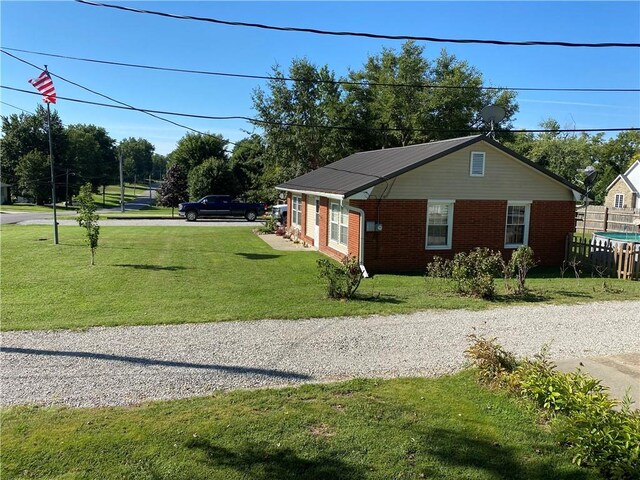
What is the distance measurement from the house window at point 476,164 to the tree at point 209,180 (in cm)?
3332

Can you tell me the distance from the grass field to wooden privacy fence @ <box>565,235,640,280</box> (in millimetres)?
775

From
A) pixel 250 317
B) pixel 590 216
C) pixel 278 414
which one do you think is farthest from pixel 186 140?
pixel 278 414

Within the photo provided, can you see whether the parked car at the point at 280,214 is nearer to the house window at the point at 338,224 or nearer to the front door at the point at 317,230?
the front door at the point at 317,230

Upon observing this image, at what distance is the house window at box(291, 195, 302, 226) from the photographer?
22266 mm

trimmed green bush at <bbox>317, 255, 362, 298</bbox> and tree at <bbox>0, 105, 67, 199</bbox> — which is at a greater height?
tree at <bbox>0, 105, 67, 199</bbox>

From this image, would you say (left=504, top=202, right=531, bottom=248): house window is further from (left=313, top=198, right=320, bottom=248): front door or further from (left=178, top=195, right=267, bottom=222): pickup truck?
(left=178, top=195, right=267, bottom=222): pickup truck

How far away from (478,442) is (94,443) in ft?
10.9

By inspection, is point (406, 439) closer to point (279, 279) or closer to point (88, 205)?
point (279, 279)

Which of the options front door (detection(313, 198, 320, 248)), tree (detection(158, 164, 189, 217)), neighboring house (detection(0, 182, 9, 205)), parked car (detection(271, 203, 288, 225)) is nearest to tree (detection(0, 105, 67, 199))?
neighboring house (detection(0, 182, 9, 205))

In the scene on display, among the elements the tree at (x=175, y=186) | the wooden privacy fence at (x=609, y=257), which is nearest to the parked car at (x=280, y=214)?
the wooden privacy fence at (x=609, y=257)

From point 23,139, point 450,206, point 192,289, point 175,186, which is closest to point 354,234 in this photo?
point 450,206

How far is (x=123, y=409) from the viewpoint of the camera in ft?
15.6

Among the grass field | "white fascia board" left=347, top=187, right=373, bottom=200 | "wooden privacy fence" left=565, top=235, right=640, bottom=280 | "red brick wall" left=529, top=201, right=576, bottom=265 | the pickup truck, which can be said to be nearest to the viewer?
the grass field

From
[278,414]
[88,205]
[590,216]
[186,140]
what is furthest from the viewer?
[186,140]
